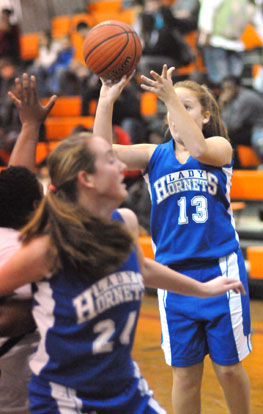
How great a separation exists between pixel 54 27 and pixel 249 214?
8080mm

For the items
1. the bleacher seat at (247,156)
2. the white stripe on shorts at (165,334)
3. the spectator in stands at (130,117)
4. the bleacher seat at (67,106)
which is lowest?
the bleacher seat at (67,106)

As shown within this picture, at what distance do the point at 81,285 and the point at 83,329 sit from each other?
5.2 inches

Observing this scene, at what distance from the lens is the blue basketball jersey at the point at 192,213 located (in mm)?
3086

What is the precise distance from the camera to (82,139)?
2.20 m

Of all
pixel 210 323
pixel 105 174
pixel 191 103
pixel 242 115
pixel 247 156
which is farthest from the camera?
pixel 247 156

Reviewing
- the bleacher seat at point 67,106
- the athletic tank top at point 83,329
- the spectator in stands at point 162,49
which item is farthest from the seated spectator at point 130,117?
the athletic tank top at point 83,329

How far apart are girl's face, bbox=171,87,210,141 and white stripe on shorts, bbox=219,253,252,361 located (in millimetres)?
638

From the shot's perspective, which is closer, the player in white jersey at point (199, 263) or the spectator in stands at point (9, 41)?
the player in white jersey at point (199, 263)

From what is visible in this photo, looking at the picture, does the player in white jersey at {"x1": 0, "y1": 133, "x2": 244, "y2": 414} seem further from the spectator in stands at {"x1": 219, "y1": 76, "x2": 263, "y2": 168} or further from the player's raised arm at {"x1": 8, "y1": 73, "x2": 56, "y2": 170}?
the spectator in stands at {"x1": 219, "y1": 76, "x2": 263, "y2": 168}

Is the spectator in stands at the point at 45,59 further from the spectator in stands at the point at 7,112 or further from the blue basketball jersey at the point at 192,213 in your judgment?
the blue basketball jersey at the point at 192,213

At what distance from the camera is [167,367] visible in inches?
183

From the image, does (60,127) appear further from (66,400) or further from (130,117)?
(66,400)

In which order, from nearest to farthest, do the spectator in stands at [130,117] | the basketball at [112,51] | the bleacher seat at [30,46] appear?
1. the basketball at [112,51]
2. the spectator in stands at [130,117]
3. the bleacher seat at [30,46]

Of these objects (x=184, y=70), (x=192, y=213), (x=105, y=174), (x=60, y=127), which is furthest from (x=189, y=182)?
(x=60, y=127)
